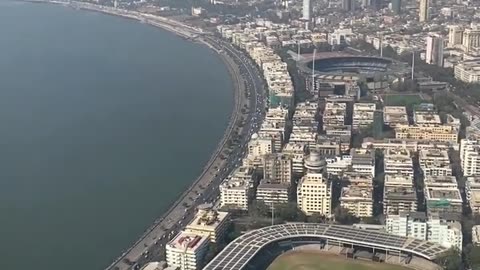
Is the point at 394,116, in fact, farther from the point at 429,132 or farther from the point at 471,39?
the point at 471,39

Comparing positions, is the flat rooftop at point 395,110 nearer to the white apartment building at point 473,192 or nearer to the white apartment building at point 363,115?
the white apartment building at point 363,115

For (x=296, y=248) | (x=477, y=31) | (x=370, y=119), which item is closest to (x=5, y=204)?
(x=296, y=248)

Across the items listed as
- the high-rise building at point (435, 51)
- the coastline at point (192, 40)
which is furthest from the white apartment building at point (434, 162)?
the high-rise building at point (435, 51)

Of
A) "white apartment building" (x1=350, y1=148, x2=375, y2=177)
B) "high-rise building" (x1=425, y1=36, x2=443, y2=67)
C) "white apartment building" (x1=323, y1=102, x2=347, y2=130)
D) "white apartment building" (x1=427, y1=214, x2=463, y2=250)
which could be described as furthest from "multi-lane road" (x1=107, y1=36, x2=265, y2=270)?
"high-rise building" (x1=425, y1=36, x2=443, y2=67)

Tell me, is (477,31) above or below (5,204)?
above

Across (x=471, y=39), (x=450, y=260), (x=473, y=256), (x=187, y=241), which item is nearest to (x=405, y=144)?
(x=473, y=256)

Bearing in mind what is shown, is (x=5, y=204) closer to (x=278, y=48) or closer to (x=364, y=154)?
(x=364, y=154)

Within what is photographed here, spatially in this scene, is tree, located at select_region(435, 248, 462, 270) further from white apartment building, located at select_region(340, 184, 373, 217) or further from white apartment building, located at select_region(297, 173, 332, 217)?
white apartment building, located at select_region(297, 173, 332, 217)
